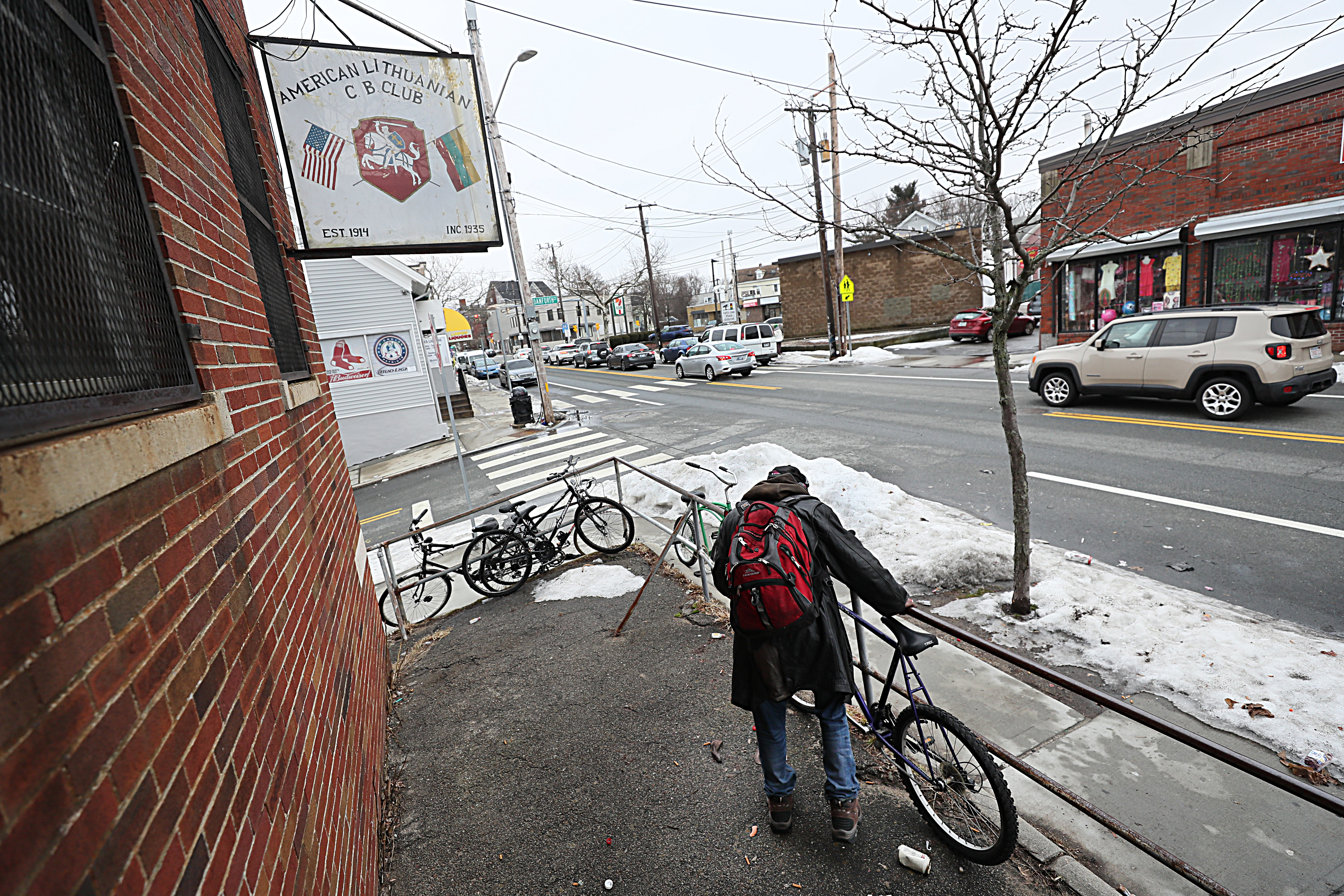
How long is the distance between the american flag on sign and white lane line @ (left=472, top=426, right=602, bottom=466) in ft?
33.6

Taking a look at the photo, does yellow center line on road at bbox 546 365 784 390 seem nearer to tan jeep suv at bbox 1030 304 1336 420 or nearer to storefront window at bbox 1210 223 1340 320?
tan jeep suv at bbox 1030 304 1336 420

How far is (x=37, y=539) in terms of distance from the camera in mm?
984

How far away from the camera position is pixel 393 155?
4500 mm

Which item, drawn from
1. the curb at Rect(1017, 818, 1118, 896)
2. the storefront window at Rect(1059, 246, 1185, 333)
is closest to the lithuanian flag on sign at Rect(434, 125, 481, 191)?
the curb at Rect(1017, 818, 1118, 896)

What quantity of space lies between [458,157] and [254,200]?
155cm

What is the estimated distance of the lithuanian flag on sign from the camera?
4688mm

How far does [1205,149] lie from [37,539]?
74.2ft

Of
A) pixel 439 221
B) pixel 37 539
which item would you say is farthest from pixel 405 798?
pixel 439 221

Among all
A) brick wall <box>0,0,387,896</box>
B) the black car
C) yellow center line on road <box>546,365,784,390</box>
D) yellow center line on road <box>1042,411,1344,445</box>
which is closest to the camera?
brick wall <box>0,0,387,896</box>

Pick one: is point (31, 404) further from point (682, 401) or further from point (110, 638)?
point (682, 401)

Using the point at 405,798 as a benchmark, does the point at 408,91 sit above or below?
above

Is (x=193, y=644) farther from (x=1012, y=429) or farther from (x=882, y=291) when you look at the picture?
(x=882, y=291)

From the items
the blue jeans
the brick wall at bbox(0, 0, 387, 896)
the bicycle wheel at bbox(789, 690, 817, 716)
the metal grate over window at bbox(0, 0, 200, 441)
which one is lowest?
the bicycle wheel at bbox(789, 690, 817, 716)

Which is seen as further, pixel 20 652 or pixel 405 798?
pixel 405 798
